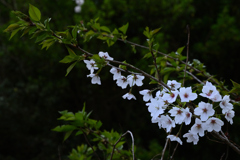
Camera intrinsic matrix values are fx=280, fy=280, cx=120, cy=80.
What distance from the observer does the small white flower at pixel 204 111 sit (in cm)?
81

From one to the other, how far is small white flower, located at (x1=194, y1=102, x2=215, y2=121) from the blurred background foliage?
12.0 ft

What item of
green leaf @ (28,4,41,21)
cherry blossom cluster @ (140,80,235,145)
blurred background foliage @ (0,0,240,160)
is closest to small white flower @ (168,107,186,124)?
cherry blossom cluster @ (140,80,235,145)

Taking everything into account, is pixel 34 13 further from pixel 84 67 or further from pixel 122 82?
pixel 84 67

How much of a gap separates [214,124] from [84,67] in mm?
4021

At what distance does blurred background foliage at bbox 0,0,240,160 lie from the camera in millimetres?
4664

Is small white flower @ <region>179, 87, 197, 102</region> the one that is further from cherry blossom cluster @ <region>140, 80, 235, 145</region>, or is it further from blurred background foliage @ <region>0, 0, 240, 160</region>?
blurred background foliage @ <region>0, 0, 240, 160</region>

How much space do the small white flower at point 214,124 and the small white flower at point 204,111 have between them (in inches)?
1.0

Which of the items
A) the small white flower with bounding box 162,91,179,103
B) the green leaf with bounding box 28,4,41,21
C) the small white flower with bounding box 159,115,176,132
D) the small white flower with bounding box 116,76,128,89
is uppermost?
the green leaf with bounding box 28,4,41,21

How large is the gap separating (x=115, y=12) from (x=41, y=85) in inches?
72.4

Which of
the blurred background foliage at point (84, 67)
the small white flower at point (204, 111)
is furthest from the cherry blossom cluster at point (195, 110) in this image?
the blurred background foliage at point (84, 67)

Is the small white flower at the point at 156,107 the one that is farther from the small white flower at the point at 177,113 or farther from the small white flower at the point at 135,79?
the small white flower at the point at 135,79

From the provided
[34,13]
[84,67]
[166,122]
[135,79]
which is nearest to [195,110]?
[166,122]

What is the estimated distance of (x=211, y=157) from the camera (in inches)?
169

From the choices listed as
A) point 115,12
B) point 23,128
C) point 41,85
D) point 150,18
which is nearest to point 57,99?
point 41,85
